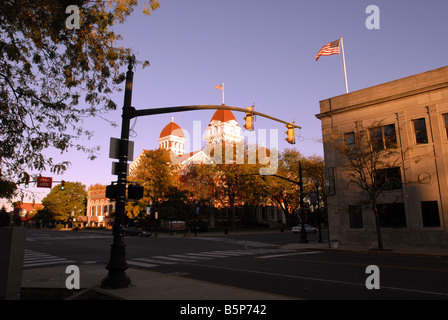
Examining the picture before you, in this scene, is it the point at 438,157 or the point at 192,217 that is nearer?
the point at 438,157

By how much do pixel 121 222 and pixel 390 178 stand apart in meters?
20.1

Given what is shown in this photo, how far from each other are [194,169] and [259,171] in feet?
42.0

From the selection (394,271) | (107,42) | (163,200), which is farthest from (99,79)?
(163,200)

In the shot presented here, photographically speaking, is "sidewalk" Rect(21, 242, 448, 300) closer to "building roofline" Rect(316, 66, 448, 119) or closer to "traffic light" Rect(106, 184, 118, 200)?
"traffic light" Rect(106, 184, 118, 200)

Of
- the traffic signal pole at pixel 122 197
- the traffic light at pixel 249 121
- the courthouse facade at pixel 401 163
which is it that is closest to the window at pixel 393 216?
the courthouse facade at pixel 401 163

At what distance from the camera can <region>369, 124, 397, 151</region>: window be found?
2316 cm

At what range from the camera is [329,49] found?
23.3 meters

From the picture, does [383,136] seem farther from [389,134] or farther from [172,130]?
[172,130]

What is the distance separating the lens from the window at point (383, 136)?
23158 millimetres

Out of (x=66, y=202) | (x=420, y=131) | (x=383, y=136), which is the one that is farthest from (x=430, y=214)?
(x=66, y=202)

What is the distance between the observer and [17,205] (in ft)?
28.3

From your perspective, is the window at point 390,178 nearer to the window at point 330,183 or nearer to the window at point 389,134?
the window at point 389,134
